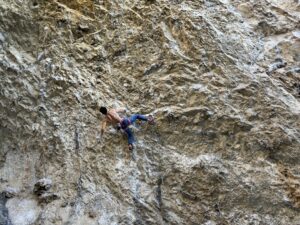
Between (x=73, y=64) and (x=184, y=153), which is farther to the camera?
(x=73, y=64)

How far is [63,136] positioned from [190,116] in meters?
2.28

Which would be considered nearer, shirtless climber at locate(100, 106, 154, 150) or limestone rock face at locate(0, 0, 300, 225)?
limestone rock face at locate(0, 0, 300, 225)

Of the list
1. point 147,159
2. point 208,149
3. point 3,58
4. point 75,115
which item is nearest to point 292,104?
point 208,149

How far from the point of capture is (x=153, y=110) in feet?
22.7

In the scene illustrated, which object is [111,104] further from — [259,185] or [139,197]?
[259,185]

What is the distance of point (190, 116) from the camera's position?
6.72m

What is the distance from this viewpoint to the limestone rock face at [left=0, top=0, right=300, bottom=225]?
622cm

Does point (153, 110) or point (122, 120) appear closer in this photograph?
point (122, 120)

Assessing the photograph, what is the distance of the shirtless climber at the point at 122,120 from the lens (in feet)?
21.5

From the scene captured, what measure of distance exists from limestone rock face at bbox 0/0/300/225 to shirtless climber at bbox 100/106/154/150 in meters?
0.14

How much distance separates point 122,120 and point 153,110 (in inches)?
25.8

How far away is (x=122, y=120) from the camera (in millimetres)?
6562

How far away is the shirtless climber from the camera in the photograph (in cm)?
656

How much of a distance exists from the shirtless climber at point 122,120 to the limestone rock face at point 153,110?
5.6 inches
